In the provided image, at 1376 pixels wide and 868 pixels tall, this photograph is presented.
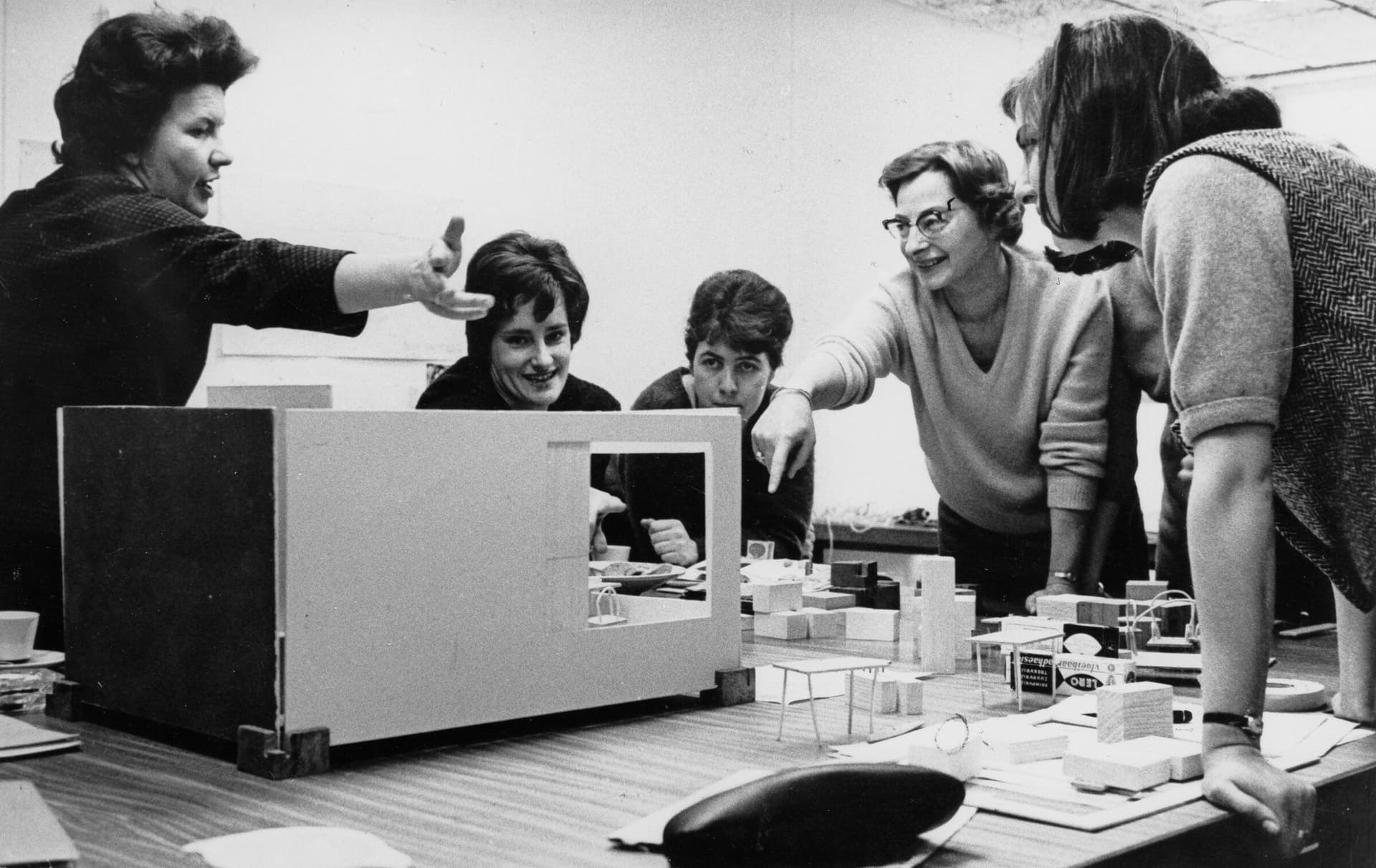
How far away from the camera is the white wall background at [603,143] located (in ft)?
9.92

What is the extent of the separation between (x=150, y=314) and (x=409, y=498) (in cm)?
145

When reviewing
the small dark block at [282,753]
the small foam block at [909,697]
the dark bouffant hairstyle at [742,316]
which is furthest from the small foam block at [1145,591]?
the dark bouffant hairstyle at [742,316]

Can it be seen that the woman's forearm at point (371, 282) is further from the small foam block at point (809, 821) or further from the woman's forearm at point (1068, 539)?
the woman's forearm at point (1068, 539)

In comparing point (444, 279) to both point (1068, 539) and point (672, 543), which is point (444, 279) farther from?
point (672, 543)

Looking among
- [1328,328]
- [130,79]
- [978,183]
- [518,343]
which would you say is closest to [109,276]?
[130,79]

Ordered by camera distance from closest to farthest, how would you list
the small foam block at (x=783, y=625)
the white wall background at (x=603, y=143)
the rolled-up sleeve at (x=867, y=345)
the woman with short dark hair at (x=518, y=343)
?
the small foam block at (x=783, y=625), the rolled-up sleeve at (x=867, y=345), the woman with short dark hair at (x=518, y=343), the white wall background at (x=603, y=143)

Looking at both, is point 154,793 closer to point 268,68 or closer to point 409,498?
point 409,498

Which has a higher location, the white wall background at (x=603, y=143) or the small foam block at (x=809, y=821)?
the white wall background at (x=603, y=143)

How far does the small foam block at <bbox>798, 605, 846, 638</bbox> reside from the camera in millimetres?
1647

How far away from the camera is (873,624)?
1.62 m

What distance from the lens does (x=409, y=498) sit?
1.04 meters

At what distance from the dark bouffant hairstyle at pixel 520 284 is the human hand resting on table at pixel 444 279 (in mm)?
1571

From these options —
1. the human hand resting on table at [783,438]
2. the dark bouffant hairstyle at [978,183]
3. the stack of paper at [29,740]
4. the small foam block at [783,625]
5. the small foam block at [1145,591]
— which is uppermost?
the dark bouffant hairstyle at [978,183]

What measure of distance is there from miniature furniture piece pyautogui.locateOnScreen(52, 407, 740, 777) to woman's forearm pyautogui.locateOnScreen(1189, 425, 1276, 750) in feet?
1.55
